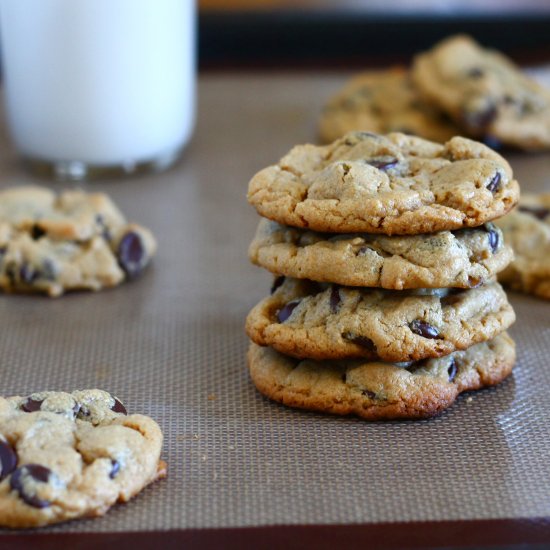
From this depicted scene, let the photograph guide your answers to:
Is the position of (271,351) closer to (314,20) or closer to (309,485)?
(309,485)

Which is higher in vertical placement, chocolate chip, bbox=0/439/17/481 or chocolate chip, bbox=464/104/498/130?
chocolate chip, bbox=0/439/17/481

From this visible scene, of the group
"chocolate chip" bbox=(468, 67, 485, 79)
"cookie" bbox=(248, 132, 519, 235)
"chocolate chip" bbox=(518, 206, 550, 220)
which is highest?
"cookie" bbox=(248, 132, 519, 235)

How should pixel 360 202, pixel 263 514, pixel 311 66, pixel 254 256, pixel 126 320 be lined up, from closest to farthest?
pixel 263 514, pixel 360 202, pixel 254 256, pixel 126 320, pixel 311 66

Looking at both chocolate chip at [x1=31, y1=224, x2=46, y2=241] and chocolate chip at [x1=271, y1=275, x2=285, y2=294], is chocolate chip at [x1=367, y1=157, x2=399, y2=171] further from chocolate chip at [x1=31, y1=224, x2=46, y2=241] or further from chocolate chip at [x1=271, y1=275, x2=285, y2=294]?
chocolate chip at [x1=31, y1=224, x2=46, y2=241]

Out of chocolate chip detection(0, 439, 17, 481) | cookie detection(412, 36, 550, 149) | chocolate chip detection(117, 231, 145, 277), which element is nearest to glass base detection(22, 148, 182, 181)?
chocolate chip detection(117, 231, 145, 277)

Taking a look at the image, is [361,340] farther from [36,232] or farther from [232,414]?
[36,232]

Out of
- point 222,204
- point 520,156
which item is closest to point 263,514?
point 222,204
